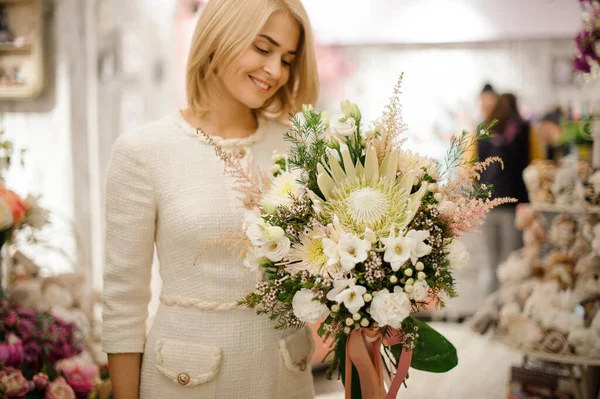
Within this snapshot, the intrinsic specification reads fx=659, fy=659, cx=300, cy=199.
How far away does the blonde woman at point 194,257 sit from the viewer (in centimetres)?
149

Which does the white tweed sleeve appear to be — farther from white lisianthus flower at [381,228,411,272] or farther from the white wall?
the white wall

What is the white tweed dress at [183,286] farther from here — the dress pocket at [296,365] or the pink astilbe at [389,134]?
the pink astilbe at [389,134]

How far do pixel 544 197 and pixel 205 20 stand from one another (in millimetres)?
1713

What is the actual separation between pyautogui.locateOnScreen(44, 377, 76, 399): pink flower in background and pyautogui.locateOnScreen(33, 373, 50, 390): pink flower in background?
2 centimetres

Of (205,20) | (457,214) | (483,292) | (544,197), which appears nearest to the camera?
(457,214)

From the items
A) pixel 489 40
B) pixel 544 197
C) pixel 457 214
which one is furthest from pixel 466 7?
pixel 457 214

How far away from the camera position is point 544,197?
2.68 meters

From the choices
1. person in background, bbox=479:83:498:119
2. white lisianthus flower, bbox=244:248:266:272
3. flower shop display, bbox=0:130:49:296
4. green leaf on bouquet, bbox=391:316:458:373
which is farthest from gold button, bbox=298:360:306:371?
person in background, bbox=479:83:498:119

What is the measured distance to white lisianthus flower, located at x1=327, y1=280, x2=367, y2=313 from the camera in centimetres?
112

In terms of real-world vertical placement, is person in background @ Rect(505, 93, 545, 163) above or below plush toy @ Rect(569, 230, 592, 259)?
above

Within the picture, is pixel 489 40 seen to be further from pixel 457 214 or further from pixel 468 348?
pixel 457 214

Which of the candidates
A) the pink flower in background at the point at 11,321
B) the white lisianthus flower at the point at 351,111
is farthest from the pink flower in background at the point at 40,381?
the white lisianthus flower at the point at 351,111

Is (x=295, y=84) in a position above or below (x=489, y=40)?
below

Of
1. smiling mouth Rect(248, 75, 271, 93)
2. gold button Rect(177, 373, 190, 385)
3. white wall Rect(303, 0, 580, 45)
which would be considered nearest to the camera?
gold button Rect(177, 373, 190, 385)
